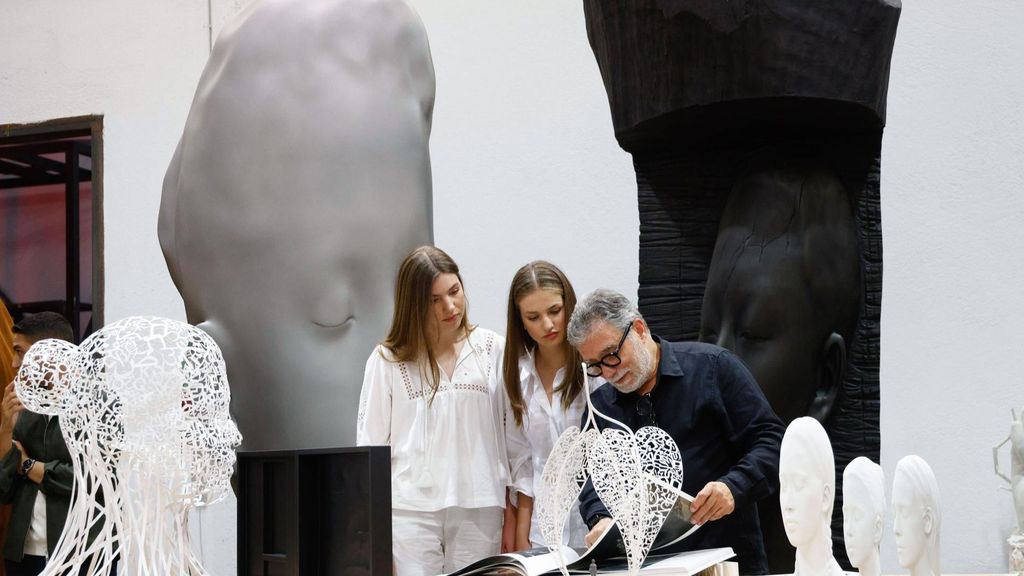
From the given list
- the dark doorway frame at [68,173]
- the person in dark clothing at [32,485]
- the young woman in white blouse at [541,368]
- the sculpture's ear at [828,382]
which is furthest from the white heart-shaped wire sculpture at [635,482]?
the dark doorway frame at [68,173]

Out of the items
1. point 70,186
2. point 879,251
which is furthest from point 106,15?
point 879,251

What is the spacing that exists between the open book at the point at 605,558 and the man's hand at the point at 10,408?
8.24 ft

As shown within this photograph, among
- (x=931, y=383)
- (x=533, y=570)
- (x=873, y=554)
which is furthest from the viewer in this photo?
(x=931, y=383)

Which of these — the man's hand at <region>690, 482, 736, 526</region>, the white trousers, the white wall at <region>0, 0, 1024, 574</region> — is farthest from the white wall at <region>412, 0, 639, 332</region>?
the man's hand at <region>690, 482, 736, 526</region>

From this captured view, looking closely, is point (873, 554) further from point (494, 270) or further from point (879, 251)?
point (494, 270)

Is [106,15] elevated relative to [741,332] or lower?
elevated

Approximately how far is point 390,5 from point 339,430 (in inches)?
47.6

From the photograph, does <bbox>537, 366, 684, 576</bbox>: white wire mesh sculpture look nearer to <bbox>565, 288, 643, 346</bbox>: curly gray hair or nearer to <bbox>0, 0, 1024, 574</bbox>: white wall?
<bbox>565, 288, 643, 346</bbox>: curly gray hair

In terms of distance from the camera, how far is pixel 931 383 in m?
4.12

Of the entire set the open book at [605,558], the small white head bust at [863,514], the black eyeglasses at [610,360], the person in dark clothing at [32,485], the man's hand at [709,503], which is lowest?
the person in dark clothing at [32,485]

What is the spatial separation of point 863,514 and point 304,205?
2062 millimetres

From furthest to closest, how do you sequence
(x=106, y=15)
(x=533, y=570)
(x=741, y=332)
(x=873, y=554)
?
(x=106, y=15) → (x=741, y=332) → (x=533, y=570) → (x=873, y=554)

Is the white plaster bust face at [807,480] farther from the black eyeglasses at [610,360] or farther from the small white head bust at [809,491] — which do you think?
the black eyeglasses at [610,360]

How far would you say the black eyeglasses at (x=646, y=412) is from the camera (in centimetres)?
245
